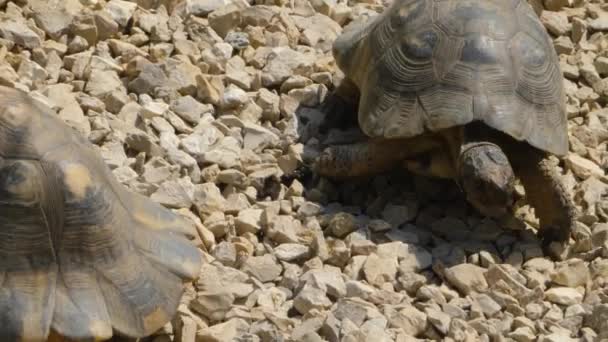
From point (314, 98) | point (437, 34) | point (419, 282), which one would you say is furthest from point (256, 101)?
point (419, 282)

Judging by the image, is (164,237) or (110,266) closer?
(110,266)

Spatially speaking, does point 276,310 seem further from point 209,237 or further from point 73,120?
point 73,120

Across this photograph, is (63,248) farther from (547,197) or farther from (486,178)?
(547,197)

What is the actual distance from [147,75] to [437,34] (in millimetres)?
1205

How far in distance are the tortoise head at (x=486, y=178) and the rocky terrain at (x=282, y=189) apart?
17cm

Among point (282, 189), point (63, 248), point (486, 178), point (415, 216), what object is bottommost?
point (415, 216)

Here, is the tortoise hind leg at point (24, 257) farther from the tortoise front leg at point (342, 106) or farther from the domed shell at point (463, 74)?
the tortoise front leg at point (342, 106)

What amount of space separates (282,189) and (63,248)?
1.36 metres

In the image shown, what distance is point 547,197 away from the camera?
4.89 meters

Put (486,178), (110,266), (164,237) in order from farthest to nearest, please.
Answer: (486,178) → (164,237) → (110,266)

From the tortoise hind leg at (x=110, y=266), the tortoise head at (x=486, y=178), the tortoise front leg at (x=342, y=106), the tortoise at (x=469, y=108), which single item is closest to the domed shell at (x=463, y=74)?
the tortoise at (x=469, y=108)

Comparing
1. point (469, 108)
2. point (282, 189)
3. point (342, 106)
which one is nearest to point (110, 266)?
point (282, 189)

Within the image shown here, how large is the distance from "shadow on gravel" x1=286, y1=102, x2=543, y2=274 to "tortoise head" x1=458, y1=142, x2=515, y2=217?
14cm

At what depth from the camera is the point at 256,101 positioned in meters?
5.27
